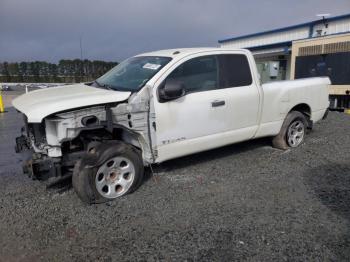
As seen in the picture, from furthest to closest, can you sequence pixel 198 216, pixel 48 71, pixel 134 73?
pixel 48 71 → pixel 134 73 → pixel 198 216

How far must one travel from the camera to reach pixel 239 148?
6410 millimetres

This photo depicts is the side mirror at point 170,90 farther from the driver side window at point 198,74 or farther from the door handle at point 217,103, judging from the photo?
the door handle at point 217,103

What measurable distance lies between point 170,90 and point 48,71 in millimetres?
38105

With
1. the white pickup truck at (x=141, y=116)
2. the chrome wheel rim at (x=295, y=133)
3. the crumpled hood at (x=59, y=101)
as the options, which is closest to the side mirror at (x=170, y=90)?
the white pickup truck at (x=141, y=116)

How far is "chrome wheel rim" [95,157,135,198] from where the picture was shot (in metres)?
3.95

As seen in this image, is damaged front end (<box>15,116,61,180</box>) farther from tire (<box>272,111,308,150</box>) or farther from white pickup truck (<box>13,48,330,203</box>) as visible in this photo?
tire (<box>272,111,308,150</box>)

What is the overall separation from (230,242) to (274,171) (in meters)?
2.29

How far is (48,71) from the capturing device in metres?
38.3

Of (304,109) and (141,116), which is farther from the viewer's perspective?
(304,109)

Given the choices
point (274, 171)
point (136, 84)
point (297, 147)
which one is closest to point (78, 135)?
point (136, 84)

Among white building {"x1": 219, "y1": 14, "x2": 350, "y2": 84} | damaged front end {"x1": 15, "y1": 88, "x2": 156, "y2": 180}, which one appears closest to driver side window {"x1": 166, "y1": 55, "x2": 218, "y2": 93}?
damaged front end {"x1": 15, "y1": 88, "x2": 156, "y2": 180}

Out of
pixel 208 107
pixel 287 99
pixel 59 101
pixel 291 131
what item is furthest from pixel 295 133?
pixel 59 101

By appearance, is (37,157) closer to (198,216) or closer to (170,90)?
(170,90)

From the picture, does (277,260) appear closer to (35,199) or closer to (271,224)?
(271,224)
